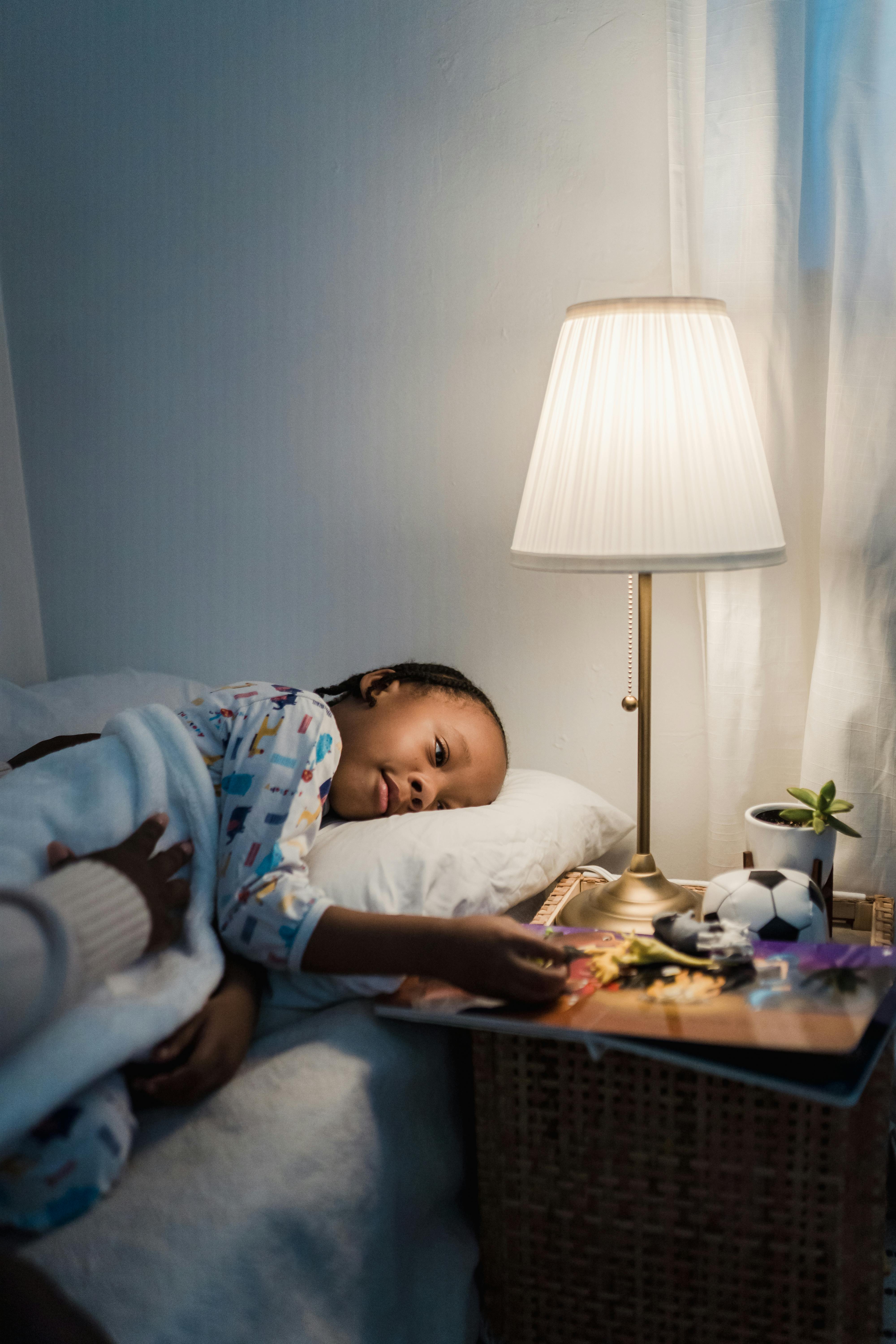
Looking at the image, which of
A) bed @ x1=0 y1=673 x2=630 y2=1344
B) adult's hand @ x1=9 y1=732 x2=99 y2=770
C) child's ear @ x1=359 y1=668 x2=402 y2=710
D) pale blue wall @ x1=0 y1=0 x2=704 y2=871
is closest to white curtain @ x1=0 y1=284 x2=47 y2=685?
pale blue wall @ x1=0 y1=0 x2=704 y2=871

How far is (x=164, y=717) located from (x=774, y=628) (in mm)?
749

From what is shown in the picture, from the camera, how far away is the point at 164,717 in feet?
3.43

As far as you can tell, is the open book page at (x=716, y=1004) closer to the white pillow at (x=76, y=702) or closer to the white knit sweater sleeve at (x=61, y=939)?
the white knit sweater sleeve at (x=61, y=939)

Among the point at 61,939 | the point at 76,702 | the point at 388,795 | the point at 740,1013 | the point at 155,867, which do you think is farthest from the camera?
the point at 76,702

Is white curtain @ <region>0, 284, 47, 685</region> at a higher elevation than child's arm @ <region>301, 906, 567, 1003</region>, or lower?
higher

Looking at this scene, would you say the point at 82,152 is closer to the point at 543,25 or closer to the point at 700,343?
the point at 543,25

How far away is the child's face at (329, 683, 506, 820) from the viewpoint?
1.17m

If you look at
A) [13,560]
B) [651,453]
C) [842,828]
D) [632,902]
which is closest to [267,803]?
[632,902]

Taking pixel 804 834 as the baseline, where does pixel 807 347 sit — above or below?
above

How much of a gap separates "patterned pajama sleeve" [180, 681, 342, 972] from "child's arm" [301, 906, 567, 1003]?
0.08 feet

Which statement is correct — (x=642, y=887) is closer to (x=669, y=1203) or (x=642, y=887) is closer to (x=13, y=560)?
(x=669, y=1203)

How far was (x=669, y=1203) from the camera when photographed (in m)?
0.83

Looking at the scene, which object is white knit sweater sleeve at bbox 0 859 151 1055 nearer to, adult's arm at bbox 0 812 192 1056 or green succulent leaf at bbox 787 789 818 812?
adult's arm at bbox 0 812 192 1056

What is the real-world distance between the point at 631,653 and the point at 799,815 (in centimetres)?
35
